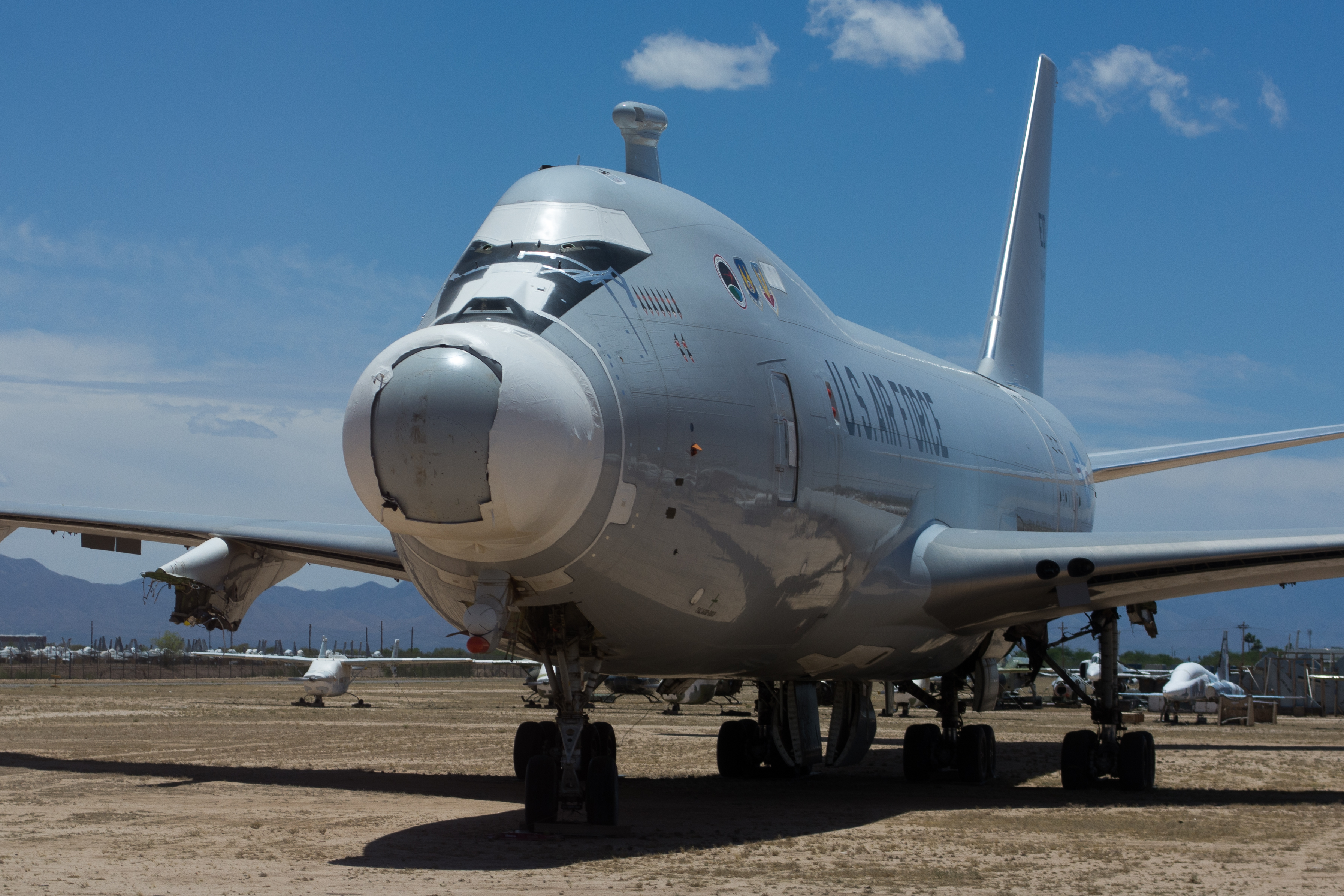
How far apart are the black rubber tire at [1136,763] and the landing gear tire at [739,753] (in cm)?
457

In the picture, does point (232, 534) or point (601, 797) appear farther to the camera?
point (232, 534)

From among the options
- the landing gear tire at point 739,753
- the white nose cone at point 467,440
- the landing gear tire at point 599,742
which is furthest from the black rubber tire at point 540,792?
the landing gear tire at point 739,753

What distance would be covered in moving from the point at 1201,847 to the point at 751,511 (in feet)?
13.8

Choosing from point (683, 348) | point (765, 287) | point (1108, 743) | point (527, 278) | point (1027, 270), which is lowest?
point (1108, 743)

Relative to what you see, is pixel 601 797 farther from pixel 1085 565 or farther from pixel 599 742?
pixel 1085 565

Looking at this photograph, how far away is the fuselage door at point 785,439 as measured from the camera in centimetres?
1155

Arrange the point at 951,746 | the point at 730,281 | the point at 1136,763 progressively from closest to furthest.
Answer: the point at 730,281
the point at 1136,763
the point at 951,746

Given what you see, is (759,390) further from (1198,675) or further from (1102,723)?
(1198,675)

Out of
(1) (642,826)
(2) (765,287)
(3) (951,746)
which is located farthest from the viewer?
(3) (951,746)

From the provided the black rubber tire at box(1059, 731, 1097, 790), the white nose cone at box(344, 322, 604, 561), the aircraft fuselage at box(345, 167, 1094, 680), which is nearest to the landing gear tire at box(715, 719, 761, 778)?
the aircraft fuselage at box(345, 167, 1094, 680)

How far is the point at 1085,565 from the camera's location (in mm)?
14469

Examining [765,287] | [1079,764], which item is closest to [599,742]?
[765,287]

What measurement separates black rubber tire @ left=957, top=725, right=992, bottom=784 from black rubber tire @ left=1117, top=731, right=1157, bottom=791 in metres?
1.83

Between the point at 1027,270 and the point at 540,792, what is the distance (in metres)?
19.9
